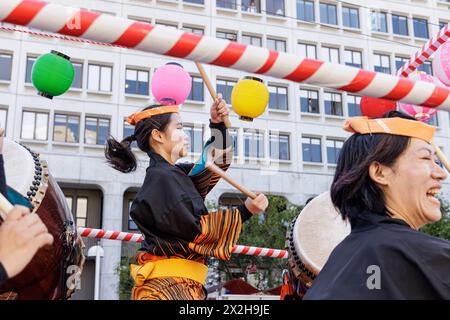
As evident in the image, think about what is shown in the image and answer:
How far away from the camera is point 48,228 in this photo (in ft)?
8.13

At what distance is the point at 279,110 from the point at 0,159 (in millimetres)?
20735

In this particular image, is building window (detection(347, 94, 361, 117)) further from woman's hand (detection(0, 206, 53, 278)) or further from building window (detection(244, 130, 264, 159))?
woman's hand (detection(0, 206, 53, 278))

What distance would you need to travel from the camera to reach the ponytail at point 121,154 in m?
3.30

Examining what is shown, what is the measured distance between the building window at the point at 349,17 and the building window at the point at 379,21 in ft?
2.86

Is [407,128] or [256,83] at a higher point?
[256,83]

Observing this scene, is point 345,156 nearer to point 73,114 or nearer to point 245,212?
point 245,212

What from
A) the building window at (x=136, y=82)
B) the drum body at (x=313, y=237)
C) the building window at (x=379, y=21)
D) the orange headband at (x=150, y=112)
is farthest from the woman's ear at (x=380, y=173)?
the building window at (x=379, y=21)

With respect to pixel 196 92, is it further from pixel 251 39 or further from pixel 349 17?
pixel 349 17

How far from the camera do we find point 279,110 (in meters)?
22.1

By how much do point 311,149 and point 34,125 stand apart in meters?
10.3

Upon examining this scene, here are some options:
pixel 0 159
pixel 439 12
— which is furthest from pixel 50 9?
pixel 439 12

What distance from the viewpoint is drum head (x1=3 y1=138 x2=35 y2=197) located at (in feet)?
8.04

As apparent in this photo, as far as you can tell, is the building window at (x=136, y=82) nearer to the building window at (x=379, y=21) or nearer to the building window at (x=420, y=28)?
the building window at (x=379, y=21)
